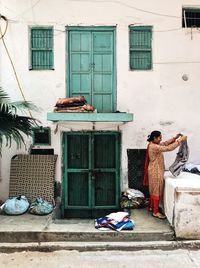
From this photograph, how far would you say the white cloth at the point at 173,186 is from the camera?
6.49 m

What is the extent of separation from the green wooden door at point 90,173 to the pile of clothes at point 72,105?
1019 millimetres

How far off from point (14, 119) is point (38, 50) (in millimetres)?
2436

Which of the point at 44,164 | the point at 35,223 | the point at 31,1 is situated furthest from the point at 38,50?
the point at 35,223

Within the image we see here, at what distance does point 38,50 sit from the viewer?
8367mm

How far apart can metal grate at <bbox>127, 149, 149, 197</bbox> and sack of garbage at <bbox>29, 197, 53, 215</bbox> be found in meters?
2.04

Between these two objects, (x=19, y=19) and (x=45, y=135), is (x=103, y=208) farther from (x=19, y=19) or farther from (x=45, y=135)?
(x=19, y=19)

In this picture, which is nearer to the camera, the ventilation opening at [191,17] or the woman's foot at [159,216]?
the woman's foot at [159,216]

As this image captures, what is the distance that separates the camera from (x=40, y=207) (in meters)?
7.58

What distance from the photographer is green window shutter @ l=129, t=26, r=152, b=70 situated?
27.4ft

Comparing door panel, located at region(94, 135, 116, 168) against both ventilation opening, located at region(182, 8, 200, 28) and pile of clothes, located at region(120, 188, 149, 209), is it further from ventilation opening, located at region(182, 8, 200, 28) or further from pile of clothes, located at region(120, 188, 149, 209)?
ventilation opening, located at region(182, 8, 200, 28)

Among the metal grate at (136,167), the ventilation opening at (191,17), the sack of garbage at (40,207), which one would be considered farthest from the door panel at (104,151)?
the ventilation opening at (191,17)

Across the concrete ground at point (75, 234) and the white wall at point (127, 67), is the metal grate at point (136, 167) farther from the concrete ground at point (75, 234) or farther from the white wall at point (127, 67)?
the concrete ground at point (75, 234)

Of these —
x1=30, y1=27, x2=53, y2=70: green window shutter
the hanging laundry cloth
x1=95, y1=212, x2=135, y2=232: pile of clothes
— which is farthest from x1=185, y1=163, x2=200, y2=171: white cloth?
x1=30, y1=27, x2=53, y2=70: green window shutter

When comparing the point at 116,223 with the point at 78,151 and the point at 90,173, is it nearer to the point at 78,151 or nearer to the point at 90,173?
the point at 90,173
